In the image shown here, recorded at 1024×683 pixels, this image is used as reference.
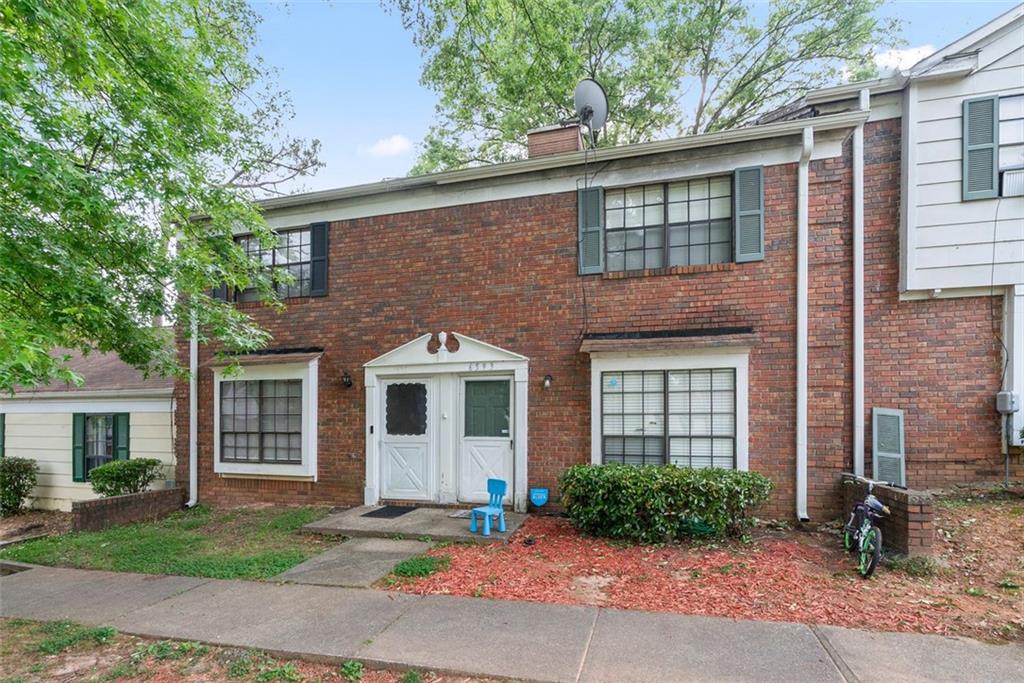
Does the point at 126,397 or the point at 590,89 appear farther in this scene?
the point at 126,397

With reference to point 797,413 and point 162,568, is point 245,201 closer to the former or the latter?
point 162,568

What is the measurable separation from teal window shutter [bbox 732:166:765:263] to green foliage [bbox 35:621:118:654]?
765cm

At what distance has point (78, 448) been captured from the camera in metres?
10.8

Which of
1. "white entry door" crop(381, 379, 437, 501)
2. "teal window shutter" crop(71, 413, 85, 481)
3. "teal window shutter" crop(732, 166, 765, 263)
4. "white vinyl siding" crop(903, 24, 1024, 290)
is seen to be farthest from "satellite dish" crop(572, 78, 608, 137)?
"teal window shutter" crop(71, 413, 85, 481)

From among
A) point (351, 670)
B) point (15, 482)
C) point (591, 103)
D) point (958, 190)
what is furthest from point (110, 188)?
point (958, 190)

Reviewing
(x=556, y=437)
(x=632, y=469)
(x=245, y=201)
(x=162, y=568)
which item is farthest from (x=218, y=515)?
(x=632, y=469)

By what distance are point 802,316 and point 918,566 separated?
3007 mm

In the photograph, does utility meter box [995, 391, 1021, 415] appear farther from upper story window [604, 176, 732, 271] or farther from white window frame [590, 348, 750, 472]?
upper story window [604, 176, 732, 271]

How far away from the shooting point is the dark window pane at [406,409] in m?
8.08

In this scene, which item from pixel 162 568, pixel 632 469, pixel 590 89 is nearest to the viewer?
pixel 162 568

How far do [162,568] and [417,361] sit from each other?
4.03 meters

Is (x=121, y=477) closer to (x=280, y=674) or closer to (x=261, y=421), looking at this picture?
(x=261, y=421)

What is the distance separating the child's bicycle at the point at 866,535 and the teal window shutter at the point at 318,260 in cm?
794

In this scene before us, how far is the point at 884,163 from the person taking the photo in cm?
673
